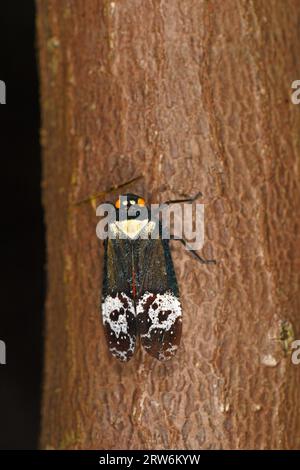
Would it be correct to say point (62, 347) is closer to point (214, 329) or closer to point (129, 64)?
point (214, 329)

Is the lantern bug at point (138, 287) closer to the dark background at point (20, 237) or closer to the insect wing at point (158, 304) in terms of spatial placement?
the insect wing at point (158, 304)

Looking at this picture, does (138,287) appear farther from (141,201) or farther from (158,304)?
(141,201)

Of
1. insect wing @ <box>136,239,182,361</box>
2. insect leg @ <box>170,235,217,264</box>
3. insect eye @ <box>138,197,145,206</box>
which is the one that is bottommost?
insect wing @ <box>136,239,182,361</box>

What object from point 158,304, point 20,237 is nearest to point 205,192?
point 158,304

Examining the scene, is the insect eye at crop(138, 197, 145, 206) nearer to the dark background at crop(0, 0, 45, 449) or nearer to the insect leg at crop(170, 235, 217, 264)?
the insect leg at crop(170, 235, 217, 264)

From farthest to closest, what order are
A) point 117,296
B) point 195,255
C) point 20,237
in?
point 20,237
point 117,296
point 195,255

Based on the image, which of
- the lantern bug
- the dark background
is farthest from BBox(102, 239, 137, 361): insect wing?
the dark background
